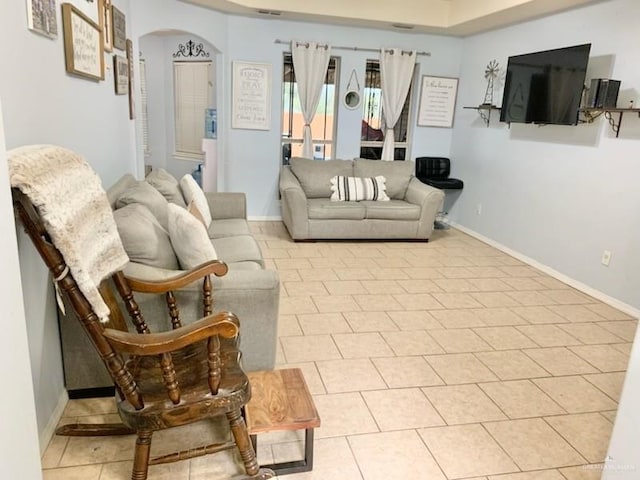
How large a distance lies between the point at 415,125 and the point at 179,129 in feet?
12.3

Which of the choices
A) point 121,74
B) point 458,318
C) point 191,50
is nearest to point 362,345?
point 458,318

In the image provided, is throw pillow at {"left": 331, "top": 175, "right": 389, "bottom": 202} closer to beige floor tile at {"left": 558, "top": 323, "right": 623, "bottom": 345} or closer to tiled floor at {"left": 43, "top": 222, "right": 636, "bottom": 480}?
tiled floor at {"left": 43, "top": 222, "right": 636, "bottom": 480}

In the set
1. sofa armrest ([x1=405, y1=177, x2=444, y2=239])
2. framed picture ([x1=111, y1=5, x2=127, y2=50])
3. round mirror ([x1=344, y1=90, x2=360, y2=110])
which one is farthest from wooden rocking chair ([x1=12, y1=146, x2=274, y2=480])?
round mirror ([x1=344, y1=90, x2=360, y2=110])

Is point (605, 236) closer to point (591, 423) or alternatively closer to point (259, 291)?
point (591, 423)

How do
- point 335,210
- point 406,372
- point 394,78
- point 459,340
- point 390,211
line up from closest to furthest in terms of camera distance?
point 406,372
point 459,340
point 335,210
point 390,211
point 394,78

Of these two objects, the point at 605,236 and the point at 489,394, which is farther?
the point at 605,236

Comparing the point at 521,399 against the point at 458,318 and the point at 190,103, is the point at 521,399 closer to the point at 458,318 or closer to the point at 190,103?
the point at 458,318

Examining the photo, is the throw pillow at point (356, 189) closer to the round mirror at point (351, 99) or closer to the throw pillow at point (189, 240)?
the round mirror at point (351, 99)

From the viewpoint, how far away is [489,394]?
2439mm

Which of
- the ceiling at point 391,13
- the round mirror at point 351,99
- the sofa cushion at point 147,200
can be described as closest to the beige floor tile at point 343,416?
the sofa cushion at point 147,200

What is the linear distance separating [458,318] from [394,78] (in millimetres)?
3531

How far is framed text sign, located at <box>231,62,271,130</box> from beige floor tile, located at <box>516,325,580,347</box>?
A: 3821 millimetres

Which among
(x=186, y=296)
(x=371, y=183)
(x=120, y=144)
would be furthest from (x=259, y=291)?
(x=371, y=183)

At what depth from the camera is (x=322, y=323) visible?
313cm
